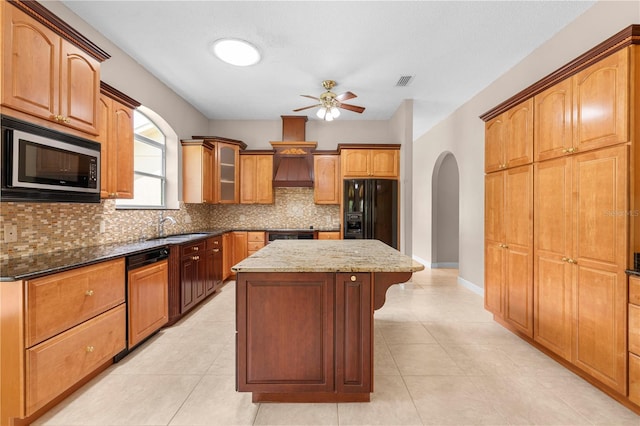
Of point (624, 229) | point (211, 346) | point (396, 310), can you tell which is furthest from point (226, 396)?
point (624, 229)

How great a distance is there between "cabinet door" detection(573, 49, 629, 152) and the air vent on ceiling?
6.67 feet

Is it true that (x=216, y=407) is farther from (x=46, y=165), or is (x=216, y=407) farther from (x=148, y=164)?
(x=148, y=164)

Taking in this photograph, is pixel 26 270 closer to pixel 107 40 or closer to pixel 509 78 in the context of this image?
pixel 107 40

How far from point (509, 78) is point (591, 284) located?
9.34 feet

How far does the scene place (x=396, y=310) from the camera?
3.61m

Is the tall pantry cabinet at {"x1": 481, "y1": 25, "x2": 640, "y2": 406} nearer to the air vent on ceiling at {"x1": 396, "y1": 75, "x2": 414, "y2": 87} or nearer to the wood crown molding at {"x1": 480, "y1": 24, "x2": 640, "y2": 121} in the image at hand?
→ the wood crown molding at {"x1": 480, "y1": 24, "x2": 640, "y2": 121}

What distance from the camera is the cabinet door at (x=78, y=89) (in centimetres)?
202

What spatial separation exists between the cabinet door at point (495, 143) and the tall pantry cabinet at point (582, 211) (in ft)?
0.23

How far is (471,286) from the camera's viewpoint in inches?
176

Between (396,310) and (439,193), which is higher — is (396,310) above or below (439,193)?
below

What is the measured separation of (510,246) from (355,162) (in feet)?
9.14

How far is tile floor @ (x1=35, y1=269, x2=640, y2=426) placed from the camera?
1.73 metres

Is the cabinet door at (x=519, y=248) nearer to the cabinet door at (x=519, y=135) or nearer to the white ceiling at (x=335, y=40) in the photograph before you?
the cabinet door at (x=519, y=135)

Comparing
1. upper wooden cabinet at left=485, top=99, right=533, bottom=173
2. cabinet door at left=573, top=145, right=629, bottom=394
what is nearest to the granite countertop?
cabinet door at left=573, top=145, right=629, bottom=394
